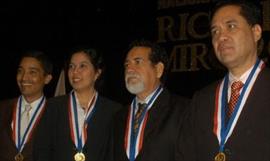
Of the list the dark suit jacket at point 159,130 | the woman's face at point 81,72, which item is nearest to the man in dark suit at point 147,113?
the dark suit jacket at point 159,130

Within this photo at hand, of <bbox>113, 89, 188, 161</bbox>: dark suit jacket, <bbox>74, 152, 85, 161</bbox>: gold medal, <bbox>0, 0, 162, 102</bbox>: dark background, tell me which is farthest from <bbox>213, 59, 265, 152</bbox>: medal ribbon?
<bbox>0, 0, 162, 102</bbox>: dark background

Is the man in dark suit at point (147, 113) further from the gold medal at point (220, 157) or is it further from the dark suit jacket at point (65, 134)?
the gold medal at point (220, 157)

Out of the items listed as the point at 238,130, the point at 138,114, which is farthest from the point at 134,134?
the point at 238,130

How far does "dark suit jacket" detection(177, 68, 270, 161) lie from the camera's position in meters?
2.28

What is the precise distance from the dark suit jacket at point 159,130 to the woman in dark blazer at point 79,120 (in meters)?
0.19

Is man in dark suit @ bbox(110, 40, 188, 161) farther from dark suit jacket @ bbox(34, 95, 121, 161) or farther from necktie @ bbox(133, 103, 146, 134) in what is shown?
dark suit jacket @ bbox(34, 95, 121, 161)

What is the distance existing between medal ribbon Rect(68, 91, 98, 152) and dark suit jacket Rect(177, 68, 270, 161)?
0.89 meters

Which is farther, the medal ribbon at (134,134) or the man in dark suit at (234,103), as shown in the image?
the medal ribbon at (134,134)

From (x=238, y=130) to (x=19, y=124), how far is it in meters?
2.02

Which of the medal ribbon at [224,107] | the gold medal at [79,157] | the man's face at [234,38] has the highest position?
the man's face at [234,38]

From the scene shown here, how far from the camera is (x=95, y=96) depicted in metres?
3.53

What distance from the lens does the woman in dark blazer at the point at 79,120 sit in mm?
3264

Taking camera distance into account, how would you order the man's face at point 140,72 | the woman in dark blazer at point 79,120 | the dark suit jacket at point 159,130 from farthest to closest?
the woman in dark blazer at point 79,120 < the man's face at point 140,72 < the dark suit jacket at point 159,130

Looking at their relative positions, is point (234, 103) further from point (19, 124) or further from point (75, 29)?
point (75, 29)
